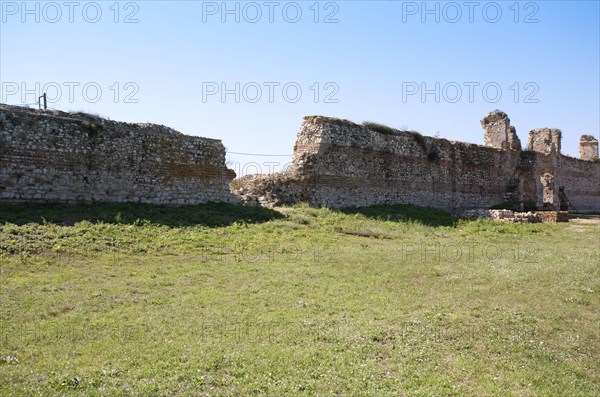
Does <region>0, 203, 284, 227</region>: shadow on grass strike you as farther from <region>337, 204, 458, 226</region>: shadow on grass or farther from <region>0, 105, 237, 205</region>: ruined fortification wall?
<region>337, 204, 458, 226</region>: shadow on grass

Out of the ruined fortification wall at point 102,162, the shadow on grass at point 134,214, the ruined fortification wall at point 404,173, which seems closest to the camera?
the shadow on grass at point 134,214

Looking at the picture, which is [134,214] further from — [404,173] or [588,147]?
[588,147]

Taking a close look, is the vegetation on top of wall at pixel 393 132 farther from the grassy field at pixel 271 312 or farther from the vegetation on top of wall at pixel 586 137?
the vegetation on top of wall at pixel 586 137

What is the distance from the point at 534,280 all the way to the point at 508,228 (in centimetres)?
934

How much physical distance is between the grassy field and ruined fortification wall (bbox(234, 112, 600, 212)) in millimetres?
6079

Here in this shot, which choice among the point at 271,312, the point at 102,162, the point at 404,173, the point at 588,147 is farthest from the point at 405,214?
the point at 588,147

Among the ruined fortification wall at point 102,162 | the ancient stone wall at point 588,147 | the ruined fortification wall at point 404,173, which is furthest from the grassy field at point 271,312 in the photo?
the ancient stone wall at point 588,147

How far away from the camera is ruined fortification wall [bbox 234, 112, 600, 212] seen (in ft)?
68.4

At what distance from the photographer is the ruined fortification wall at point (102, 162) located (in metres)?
13.5

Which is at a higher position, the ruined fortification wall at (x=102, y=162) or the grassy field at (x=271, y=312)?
the ruined fortification wall at (x=102, y=162)

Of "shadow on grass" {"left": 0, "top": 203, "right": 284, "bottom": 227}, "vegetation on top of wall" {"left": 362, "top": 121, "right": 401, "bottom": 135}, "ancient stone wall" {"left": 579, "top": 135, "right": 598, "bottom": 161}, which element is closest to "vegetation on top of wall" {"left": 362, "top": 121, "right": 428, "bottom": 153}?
"vegetation on top of wall" {"left": 362, "top": 121, "right": 401, "bottom": 135}

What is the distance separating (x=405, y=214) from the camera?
21547mm

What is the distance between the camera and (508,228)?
64.4ft

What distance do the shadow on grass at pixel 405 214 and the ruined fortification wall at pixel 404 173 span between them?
0.73 meters
